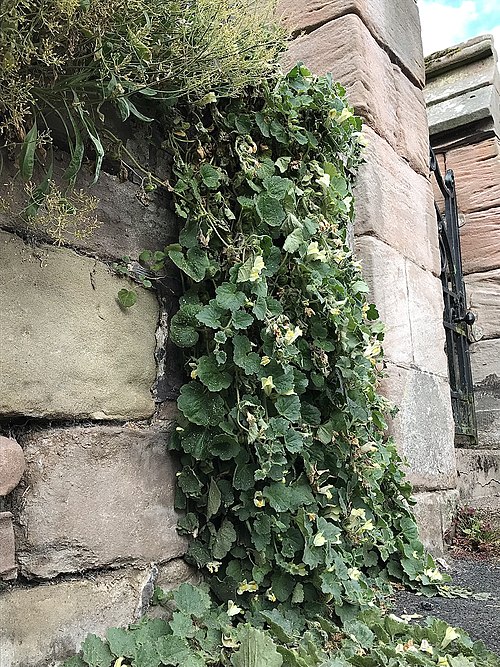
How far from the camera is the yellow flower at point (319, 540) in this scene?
1.60 meters

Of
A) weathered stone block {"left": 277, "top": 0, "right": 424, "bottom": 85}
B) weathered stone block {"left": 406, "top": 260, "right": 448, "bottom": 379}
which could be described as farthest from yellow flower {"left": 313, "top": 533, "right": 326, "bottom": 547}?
weathered stone block {"left": 277, "top": 0, "right": 424, "bottom": 85}

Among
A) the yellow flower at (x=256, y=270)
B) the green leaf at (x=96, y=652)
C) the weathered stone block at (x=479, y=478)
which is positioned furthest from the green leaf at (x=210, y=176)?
the weathered stone block at (x=479, y=478)

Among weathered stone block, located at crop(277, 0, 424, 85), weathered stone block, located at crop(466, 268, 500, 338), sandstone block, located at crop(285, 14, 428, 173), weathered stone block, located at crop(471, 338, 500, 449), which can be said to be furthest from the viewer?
weathered stone block, located at crop(466, 268, 500, 338)

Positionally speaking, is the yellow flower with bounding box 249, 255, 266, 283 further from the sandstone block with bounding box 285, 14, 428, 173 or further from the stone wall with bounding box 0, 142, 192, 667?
the sandstone block with bounding box 285, 14, 428, 173

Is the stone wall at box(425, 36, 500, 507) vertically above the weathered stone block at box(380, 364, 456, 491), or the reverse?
the stone wall at box(425, 36, 500, 507)

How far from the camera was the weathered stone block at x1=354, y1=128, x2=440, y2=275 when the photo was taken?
247cm

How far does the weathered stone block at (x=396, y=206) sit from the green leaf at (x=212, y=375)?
1.06 meters

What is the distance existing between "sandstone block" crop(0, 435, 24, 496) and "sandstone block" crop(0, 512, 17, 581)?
52 mm

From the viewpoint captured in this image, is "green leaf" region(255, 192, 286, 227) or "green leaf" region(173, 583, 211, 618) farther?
"green leaf" region(255, 192, 286, 227)

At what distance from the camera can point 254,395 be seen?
163 centimetres

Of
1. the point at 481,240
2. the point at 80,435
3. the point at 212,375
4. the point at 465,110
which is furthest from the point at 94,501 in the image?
the point at 465,110

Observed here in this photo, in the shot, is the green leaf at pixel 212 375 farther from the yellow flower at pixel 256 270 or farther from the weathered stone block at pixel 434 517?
the weathered stone block at pixel 434 517

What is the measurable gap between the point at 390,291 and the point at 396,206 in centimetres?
41

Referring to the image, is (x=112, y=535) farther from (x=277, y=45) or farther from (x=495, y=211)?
(x=495, y=211)
